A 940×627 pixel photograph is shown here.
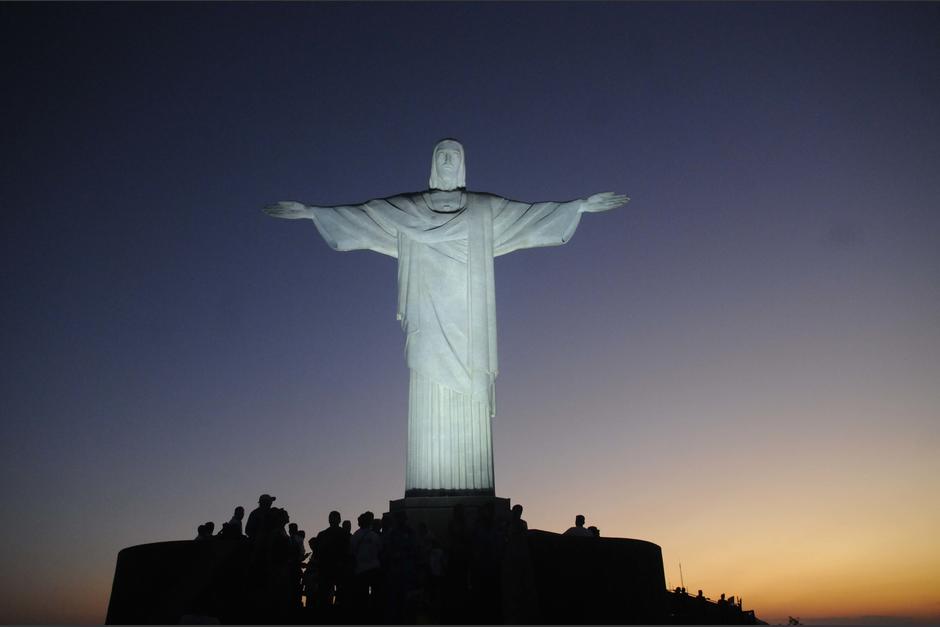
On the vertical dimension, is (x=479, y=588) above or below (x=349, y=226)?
below

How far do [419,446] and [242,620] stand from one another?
150 inches

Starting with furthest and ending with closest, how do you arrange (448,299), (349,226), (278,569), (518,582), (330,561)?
(349,226) → (448,299) → (330,561) → (278,569) → (518,582)

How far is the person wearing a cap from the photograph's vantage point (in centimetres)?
1053

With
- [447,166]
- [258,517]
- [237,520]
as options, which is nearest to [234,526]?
[237,520]

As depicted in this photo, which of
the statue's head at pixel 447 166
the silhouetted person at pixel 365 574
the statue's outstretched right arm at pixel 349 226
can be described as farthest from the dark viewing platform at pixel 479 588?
the statue's head at pixel 447 166

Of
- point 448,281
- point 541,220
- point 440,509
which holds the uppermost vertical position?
point 541,220

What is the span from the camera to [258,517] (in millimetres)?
10625

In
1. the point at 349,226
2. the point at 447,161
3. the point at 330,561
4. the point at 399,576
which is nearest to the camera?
the point at 399,576

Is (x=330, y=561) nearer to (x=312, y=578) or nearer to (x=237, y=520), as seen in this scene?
(x=312, y=578)

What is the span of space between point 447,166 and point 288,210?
2980mm

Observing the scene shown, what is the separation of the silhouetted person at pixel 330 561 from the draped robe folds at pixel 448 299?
209 centimetres

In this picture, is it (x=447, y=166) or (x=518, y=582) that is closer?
(x=518, y=582)

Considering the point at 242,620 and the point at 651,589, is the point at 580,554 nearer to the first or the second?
the point at 651,589

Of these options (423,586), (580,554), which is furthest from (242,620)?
(580,554)
